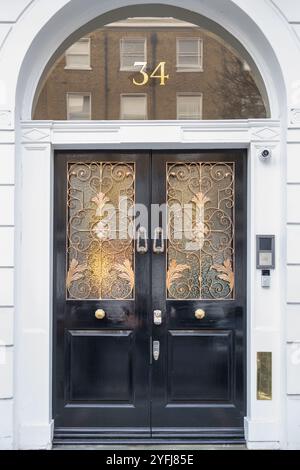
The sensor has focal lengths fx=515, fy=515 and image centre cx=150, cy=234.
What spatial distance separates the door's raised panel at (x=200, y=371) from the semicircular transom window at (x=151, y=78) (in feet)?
8.17

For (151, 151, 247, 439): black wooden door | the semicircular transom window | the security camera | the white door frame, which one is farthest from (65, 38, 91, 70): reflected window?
the security camera

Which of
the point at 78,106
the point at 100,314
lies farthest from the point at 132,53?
the point at 100,314

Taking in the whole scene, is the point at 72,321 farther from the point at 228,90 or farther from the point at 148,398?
the point at 228,90

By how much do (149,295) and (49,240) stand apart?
1.24m

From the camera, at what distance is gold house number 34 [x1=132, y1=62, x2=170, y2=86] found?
18.5 feet

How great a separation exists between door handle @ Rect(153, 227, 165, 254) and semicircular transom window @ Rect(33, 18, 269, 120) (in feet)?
4.08

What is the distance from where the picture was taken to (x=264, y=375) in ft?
17.8

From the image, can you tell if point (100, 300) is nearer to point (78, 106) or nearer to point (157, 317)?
point (157, 317)

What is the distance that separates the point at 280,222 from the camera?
214 inches

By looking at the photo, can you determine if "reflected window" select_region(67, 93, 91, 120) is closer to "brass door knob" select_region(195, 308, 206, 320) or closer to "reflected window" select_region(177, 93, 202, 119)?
"reflected window" select_region(177, 93, 202, 119)

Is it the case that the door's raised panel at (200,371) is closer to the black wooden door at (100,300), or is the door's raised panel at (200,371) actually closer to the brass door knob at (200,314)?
the brass door knob at (200,314)

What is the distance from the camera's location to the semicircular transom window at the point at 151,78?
562 cm
